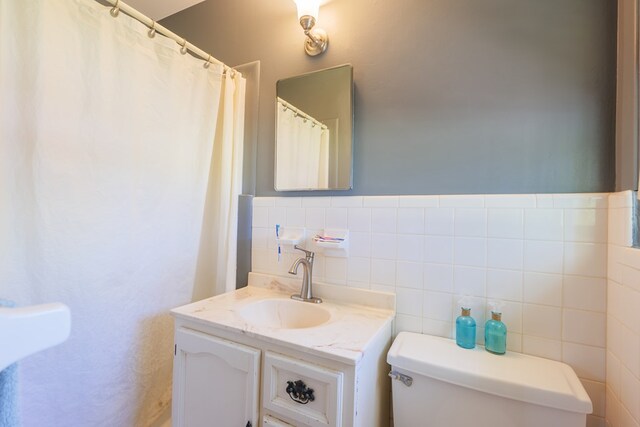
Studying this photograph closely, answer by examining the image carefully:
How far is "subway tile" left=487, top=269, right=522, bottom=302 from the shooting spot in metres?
0.97

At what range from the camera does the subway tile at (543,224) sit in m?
0.93

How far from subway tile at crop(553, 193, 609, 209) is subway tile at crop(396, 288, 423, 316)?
554 mm

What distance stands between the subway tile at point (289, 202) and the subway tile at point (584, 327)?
1078mm

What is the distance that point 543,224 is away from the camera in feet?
3.10

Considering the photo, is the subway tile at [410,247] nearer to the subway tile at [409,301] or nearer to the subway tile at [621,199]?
the subway tile at [409,301]

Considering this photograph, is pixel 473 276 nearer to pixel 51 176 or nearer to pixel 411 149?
pixel 411 149

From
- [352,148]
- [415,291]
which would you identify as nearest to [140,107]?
[352,148]

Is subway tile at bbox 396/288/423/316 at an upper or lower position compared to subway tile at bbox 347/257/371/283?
lower

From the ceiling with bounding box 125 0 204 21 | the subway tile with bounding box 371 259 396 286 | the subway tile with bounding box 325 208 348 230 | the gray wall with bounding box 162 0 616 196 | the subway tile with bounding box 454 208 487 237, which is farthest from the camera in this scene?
the ceiling with bounding box 125 0 204 21

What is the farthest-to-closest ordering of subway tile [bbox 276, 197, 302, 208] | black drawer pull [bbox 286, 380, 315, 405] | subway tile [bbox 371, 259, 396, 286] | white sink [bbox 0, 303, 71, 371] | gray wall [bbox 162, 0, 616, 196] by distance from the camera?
subway tile [bbox 276, 197, 302, 208] < subway tile [bbox 371, 259, 396, 286] < gray wall [bbox 162, 0, 616, 196] < black drawer pull [bbox 286, 380, 315, 405] < white sink [bbox 0, 303, 71, 371]

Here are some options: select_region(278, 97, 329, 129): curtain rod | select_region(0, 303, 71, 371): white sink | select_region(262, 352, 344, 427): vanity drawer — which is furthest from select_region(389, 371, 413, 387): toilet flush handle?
select_region(278, 97, 329, 129): curtain rod

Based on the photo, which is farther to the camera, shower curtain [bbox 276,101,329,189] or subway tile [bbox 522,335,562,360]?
shower curtain [bbox 276,101,329,189]

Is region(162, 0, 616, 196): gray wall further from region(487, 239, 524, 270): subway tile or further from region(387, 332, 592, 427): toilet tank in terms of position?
region(387, 332, 592, 427): toilet tank

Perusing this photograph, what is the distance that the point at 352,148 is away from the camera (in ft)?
4.08
